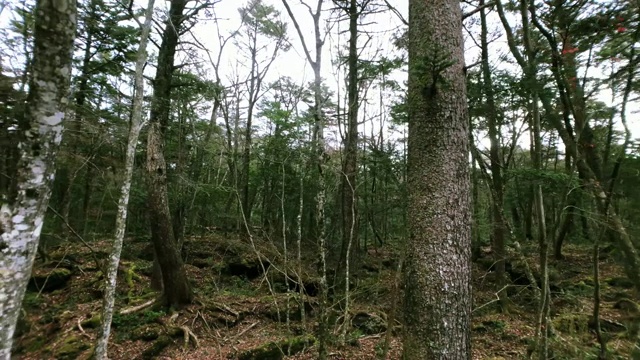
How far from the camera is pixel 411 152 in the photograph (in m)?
3.03

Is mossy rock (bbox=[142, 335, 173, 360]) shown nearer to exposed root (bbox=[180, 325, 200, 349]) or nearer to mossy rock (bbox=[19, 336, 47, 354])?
exposed root (bbox=[180, 325, 200, 349])

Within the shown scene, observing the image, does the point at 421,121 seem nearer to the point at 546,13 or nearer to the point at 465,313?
the point at 465,313

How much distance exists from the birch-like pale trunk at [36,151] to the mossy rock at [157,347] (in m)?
4.04

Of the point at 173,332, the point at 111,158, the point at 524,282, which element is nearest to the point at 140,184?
the point at 111,158

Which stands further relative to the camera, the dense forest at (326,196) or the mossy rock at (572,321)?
the mossy rock at (572,321)

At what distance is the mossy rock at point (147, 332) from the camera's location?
6.64 m

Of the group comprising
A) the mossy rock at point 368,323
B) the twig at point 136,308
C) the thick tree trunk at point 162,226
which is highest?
the thick tree trunk at point 162,226

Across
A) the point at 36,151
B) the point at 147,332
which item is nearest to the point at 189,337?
the point at 147,332

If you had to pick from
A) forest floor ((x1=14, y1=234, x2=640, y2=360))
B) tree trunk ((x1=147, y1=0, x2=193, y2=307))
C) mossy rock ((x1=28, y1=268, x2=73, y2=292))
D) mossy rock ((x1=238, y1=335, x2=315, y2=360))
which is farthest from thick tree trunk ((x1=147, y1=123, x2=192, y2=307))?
mossy rock ((x1=28, y1=268, x2=73, y2=292))

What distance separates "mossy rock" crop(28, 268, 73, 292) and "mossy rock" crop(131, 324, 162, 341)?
153 inches

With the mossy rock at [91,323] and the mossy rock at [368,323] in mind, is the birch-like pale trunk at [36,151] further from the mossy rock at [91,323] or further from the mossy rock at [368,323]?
the mossy rock at [368,323]

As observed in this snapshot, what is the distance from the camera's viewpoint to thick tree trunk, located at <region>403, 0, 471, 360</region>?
2654 mm

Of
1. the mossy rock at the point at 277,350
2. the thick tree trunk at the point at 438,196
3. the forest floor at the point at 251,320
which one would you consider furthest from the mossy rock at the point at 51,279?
the thick tree trunk at the point at 438,196

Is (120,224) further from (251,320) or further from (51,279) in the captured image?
(51,279)
